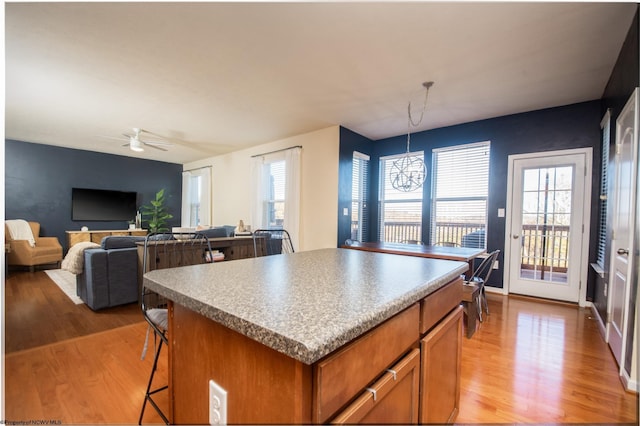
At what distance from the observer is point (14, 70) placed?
9.04 feet

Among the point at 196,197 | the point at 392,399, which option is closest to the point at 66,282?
the point at 196,197

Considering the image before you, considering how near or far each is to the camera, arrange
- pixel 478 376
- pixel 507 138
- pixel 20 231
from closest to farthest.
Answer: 1. pixel 478 376
2. pixel 507 138
3. pixel 20 231

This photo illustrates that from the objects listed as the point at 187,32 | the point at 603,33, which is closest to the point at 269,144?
the point at 187,32

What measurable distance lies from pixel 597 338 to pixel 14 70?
6203 millimetres

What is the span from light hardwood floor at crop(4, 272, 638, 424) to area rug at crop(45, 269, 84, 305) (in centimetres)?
72

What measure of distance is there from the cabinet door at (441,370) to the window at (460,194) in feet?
11.1

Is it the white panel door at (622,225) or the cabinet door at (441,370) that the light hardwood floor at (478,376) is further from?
the cabinet door at (441,370)

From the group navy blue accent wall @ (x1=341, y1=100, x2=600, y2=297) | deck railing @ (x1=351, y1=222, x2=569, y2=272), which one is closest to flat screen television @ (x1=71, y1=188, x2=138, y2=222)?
navy blue accent wall @ (x1=341, y1=100, x2=600, y2=297)

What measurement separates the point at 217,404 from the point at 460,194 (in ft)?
14.8

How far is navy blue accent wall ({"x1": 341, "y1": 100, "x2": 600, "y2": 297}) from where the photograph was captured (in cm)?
346

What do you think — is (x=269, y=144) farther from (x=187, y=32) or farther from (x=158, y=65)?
(x=187, y=32)

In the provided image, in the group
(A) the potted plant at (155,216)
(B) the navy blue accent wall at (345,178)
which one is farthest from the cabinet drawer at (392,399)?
(A) the potted plant at (155,216)

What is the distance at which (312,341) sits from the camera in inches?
21.5

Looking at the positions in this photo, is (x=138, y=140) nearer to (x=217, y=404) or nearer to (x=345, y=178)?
(x=345, y=178)
